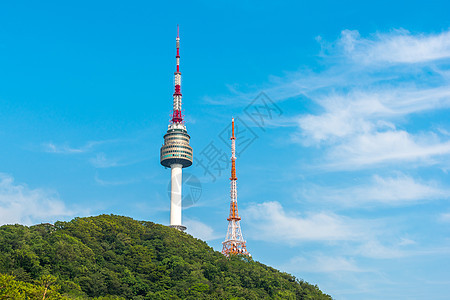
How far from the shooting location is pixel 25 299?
224 ft

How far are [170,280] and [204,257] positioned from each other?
1940 centimetres

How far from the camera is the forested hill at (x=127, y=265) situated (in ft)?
332

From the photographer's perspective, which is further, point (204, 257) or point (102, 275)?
point (204, 257)

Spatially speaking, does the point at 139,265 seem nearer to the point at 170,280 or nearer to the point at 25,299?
the point at 170,280

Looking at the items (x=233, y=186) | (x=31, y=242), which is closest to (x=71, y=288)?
(x=31, y=242)

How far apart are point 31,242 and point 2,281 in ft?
136

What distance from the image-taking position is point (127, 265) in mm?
124812

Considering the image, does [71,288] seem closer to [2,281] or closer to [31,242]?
[31,242]

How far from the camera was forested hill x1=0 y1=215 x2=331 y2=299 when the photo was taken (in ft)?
332

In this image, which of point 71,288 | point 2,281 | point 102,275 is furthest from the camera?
point 102,275

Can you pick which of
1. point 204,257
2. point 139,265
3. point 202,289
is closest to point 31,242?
point 139,265

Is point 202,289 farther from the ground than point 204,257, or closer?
closer

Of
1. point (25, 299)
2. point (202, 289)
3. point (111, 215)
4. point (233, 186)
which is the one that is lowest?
point (25, 299)

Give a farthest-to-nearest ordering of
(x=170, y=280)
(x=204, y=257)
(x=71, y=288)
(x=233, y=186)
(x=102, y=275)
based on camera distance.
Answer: (x=233, y=186) → (x=204, y=257) → (x=170, y=280) → (x=102, y=275) → (x=71, y=288)
